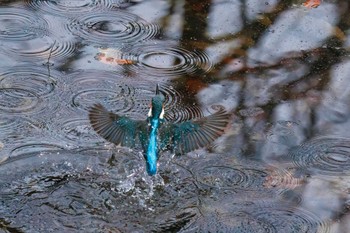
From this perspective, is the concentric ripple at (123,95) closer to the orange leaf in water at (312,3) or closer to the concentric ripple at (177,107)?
the concentric ripple at (177,107)

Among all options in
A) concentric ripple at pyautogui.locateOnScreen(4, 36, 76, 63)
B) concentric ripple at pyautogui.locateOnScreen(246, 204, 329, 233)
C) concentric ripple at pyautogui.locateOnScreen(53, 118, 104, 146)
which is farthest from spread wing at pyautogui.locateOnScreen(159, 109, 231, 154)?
concentric ripple at pyautogui.locateOnScreen(4, 36, 76, 63)

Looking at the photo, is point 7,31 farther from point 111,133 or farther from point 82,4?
point 111,133

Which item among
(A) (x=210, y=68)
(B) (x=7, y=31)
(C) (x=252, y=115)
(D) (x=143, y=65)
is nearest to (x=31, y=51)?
(B) (x=7, y=31)

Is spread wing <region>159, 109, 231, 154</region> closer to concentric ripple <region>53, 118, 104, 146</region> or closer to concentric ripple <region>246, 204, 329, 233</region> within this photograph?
concentric ripple <region>246, 204, 329, 233</region>

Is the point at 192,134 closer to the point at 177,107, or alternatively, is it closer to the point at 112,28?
the point at 177,107

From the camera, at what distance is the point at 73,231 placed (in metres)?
6.14

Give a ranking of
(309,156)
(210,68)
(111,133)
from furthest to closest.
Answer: (210,68), (309,156), (111,133)

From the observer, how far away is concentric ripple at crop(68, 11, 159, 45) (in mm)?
8656

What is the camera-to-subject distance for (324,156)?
23.4 ft

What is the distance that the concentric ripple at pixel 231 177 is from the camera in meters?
6.72

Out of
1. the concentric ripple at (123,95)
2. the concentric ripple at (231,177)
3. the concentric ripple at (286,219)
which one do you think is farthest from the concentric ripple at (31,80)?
the concentric ripple at (286,219)

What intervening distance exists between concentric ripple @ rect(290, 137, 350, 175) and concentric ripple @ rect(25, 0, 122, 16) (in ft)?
9.46

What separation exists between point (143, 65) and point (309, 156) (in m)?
1.88

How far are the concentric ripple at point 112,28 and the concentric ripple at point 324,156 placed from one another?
2184 millimetres
